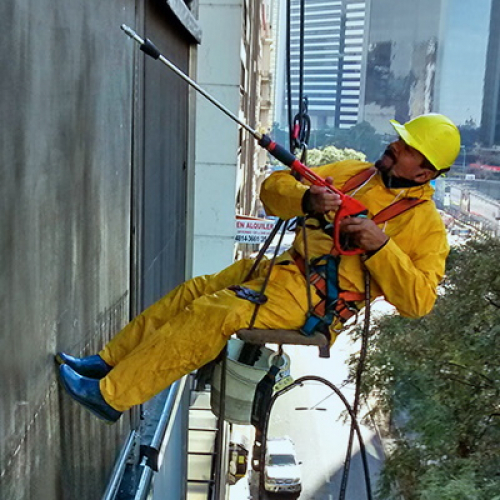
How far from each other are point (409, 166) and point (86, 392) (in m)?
1.94

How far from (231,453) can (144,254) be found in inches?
415

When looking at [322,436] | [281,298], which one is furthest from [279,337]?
[322,436]

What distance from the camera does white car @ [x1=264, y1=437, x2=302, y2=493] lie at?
1473 centimetres

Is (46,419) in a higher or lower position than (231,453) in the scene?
higher

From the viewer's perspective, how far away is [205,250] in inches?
467

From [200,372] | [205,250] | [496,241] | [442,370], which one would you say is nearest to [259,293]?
[200,372]

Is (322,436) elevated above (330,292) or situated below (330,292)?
below

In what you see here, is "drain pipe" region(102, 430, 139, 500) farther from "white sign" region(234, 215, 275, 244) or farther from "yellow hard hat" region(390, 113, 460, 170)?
"white sign" region(234, 215, 275, 244)

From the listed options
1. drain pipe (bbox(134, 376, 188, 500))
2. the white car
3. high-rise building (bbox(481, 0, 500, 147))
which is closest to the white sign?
the white car

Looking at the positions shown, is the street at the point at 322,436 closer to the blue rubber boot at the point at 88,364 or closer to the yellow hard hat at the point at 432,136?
the yellow hard hat at the point at 432,136

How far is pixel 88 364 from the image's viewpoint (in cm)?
319

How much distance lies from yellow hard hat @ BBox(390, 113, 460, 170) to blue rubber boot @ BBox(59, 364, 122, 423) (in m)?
1.94

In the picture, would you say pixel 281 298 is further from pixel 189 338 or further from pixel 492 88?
pixel 492 88

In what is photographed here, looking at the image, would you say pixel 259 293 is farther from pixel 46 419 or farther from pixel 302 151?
pixel 46 419
